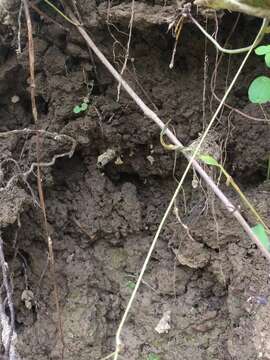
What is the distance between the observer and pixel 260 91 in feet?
4.40

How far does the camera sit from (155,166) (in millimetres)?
1710

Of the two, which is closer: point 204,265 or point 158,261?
point 204,265

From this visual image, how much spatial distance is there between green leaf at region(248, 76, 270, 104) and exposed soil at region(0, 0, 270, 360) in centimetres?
19

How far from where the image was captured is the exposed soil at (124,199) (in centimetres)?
155

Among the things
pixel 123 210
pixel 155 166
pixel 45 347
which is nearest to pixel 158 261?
pixel 123 210

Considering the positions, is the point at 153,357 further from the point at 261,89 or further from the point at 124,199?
the point at 261,89

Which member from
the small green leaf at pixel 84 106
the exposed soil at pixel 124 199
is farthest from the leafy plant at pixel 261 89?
the small green leaf at pixel 84 106

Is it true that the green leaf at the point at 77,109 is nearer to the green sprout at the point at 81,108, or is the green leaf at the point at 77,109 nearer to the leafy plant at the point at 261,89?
the green sprout at the point at 81,108

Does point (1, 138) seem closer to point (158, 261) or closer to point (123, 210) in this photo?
point (123, 210)

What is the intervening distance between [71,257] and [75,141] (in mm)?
412

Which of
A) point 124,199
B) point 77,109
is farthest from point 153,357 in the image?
point 77,109

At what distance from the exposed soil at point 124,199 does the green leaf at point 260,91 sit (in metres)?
0.19

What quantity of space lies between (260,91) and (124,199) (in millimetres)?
629

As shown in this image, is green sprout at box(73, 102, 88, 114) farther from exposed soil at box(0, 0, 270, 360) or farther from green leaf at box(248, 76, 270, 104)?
green leaf at box(248, 76, 270, 104)
